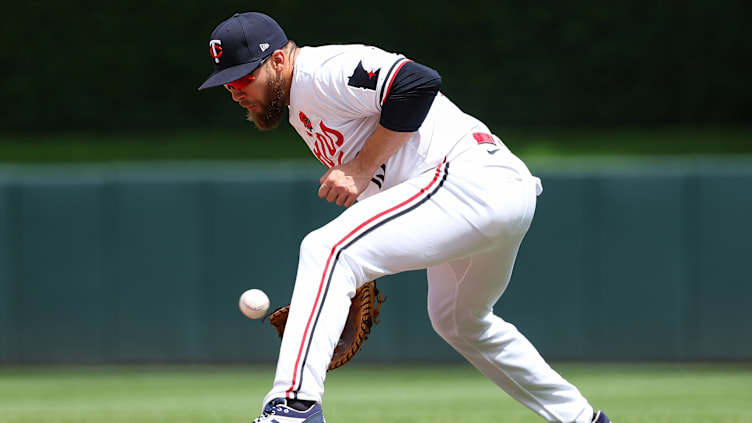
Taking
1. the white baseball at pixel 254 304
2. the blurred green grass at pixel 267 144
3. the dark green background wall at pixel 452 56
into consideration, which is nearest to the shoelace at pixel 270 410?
the white baseball at pixel 254 304

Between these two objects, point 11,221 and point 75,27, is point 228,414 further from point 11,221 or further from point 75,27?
point 75,27

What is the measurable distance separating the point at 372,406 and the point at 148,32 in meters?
6.83

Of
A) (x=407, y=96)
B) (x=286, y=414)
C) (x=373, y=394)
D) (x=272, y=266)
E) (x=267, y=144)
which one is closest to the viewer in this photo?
(x=286, y=414)

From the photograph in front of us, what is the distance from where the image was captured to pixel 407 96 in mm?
2547

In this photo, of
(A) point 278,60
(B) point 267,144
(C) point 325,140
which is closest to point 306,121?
(C) point 325,140

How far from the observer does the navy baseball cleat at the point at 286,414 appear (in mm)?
2279

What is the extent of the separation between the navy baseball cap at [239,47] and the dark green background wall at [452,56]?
24.8 ft

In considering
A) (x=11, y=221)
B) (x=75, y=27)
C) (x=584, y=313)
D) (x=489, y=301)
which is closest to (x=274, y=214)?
(x=11, y=221)

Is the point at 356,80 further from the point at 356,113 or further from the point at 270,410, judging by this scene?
the point at 270,410

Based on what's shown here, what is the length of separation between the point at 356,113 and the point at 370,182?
8.8 inches

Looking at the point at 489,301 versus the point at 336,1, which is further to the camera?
the point at 336,1

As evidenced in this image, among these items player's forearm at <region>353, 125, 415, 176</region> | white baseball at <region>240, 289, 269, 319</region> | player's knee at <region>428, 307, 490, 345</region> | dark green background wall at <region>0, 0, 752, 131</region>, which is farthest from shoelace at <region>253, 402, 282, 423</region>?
dark green background wall at <region>0, 0, 752, 131</region>

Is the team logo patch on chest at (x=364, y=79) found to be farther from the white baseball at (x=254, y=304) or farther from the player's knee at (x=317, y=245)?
the white baseball at (x=254, y=304)

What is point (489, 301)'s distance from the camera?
2.93 m
